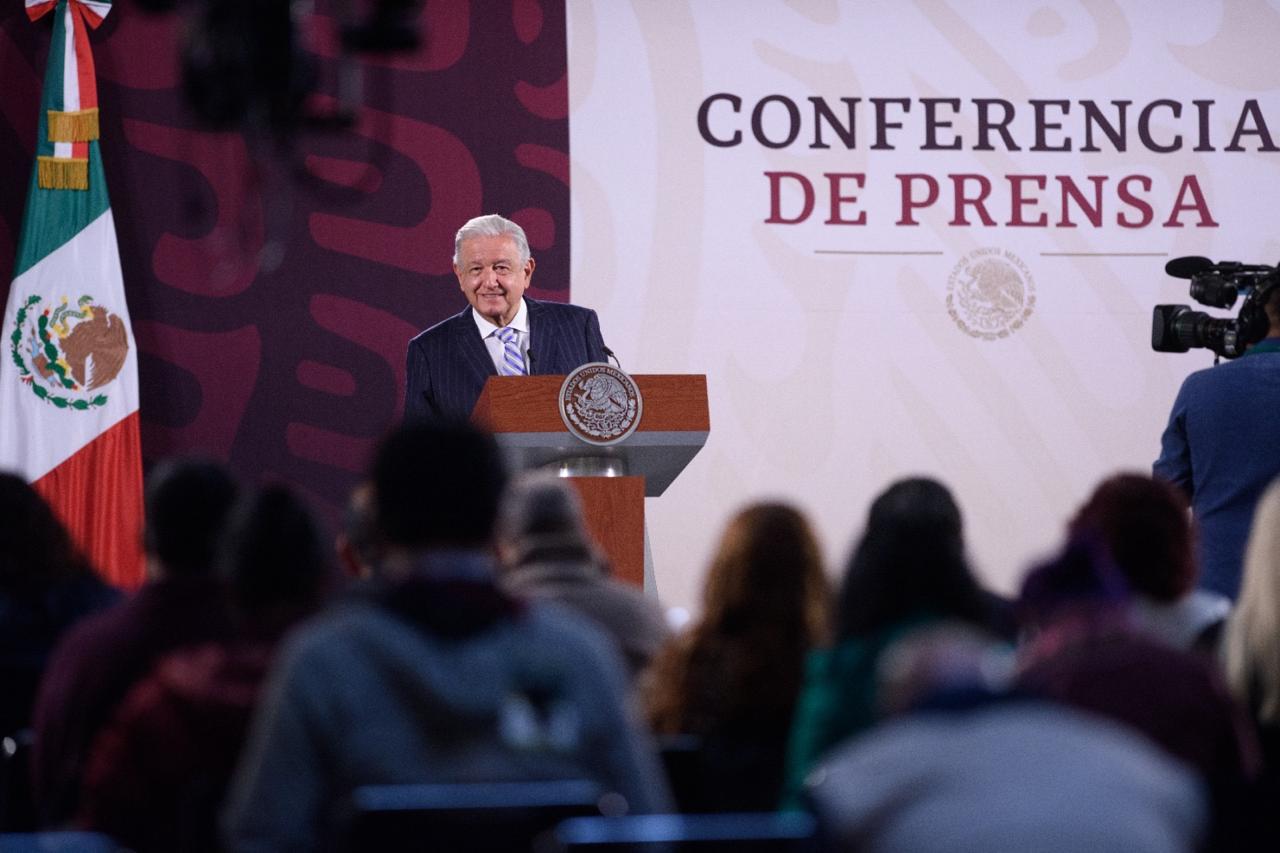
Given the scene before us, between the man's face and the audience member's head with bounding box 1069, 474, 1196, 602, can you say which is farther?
the man's face

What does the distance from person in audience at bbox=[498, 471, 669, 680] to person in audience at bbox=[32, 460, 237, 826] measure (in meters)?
0.52

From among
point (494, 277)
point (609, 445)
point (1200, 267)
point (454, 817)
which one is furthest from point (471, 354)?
point (454, 817)

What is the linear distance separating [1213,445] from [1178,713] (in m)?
2.23

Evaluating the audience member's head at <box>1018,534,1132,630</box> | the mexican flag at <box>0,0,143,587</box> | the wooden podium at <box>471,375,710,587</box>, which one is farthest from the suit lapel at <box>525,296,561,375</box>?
the audience member's head at <box>1018,534,1132,630</box>

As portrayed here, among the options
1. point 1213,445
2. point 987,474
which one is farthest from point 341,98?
point 1213,445

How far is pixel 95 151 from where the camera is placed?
6.31 meters

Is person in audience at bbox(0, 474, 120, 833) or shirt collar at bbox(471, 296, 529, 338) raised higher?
shirt collar at bbox(471, 296, 529, 338)

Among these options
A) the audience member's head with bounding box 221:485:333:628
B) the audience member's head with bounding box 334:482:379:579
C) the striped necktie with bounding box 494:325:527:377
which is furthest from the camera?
the striped necktie with bounding box 494:325:527:377

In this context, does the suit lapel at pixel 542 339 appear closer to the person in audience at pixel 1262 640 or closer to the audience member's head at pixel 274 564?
the person in audience at pixel 1262 640

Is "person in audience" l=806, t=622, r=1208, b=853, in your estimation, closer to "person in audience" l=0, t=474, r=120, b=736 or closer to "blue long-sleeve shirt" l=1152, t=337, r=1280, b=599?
"person in audience" l=0, t=474, r=120, b=736

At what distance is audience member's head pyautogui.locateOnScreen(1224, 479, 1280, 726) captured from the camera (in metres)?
2.47

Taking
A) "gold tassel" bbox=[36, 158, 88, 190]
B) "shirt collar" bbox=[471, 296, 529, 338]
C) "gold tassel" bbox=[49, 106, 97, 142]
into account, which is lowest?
"shirt collar" bbox=[471, 296, 529, 338]

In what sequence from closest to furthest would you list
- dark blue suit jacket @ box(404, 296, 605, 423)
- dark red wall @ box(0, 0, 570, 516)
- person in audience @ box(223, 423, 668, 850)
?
person in audience @ box(223, 423, 668, 850) → dark blue suit jacket @ box(404, 296, 605, 423) → dark red wall @ box(0, 0, 570, 516)

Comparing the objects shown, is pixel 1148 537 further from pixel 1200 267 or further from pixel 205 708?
pixel 1200 267
